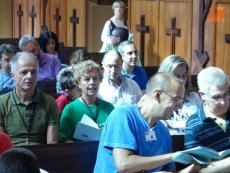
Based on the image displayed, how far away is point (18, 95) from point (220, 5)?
14.9 feet

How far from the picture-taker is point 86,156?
339cm

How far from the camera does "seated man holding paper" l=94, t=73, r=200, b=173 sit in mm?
2803

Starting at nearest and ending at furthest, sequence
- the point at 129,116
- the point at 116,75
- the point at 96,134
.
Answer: the point at 129,116 < the point at 96,134 < the point at 116,75

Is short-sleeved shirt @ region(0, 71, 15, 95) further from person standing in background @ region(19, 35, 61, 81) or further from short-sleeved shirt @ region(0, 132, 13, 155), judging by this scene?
short-sleeved shirt @ region(0, 132, 13, 155)

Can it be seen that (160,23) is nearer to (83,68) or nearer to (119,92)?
(119,92)

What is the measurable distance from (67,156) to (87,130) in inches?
19.4

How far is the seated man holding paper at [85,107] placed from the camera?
3.95 meters

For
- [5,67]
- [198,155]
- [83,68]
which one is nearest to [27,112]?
[83,68]

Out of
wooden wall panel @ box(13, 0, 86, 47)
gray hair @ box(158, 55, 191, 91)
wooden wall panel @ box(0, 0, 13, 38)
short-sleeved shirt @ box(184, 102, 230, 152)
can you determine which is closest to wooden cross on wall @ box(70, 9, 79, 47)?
wooden wall panel @ box(13, 0, 86, 47)

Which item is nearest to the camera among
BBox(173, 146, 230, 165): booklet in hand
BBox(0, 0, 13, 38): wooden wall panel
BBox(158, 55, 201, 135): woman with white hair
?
BBox(173, 146, 230, 165): booklet in hand

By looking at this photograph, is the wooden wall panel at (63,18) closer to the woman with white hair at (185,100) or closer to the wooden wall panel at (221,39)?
the wooden wall panel at (221,39)

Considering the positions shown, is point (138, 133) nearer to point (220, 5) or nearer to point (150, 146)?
point (150, 146)

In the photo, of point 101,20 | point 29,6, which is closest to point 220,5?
point 101,20

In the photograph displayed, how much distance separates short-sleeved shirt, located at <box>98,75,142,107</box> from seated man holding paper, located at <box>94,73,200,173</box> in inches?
76.7
